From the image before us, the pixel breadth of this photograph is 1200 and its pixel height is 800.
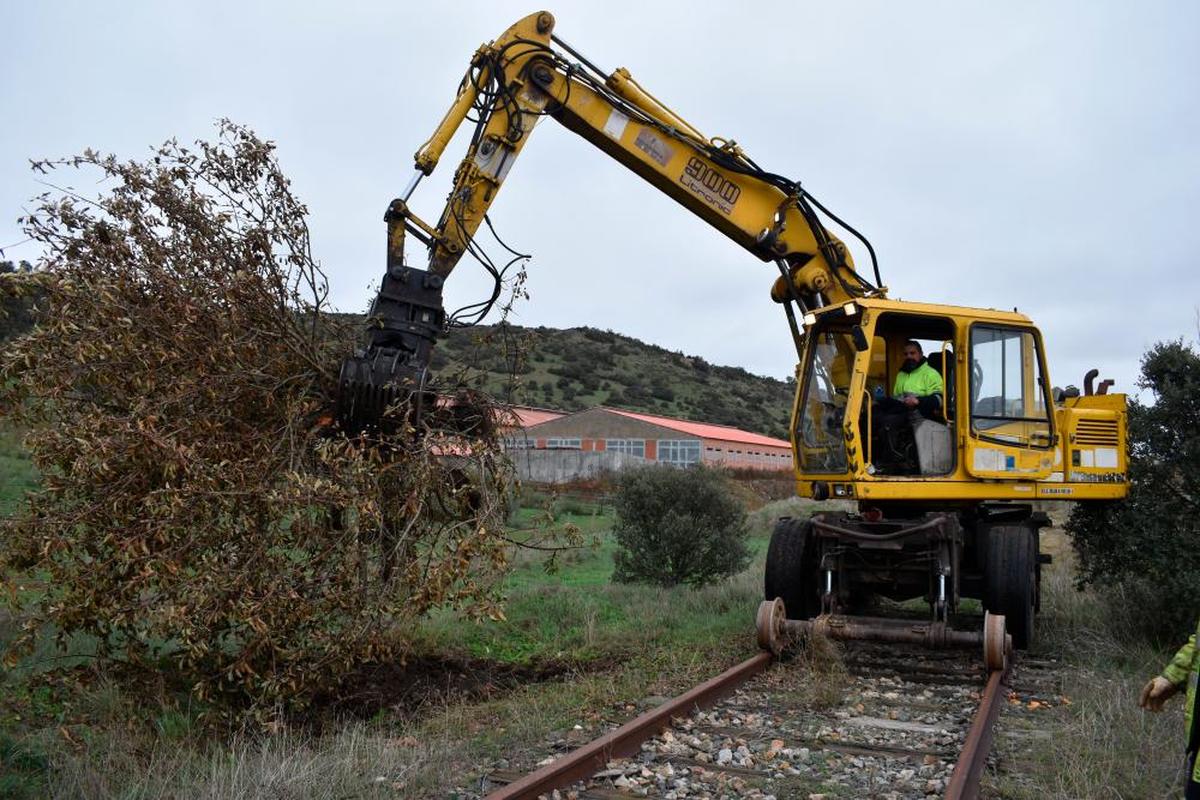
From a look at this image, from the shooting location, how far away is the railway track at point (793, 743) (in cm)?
527

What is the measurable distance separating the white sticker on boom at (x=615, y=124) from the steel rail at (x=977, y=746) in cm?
568

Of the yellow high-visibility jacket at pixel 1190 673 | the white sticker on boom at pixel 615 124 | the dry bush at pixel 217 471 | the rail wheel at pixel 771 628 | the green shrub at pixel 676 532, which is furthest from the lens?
the green shrub at pixel 676 532

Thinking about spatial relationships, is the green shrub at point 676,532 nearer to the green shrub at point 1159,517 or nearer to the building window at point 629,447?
the green shrub at point 1159,517

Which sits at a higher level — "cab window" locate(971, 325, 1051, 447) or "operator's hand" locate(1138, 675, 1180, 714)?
"cab window" locate(971, 325, 1051, 447)

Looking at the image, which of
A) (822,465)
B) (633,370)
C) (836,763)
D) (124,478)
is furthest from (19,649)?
(633,370)

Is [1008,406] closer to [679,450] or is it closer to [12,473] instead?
[12,473]

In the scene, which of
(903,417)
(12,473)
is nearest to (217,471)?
(903,417)

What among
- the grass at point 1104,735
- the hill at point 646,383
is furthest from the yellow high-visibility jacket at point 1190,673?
the hill at point 646,383

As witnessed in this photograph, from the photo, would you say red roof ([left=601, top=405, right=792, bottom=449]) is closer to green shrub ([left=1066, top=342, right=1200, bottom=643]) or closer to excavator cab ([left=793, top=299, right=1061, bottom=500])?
green shrub ([left=1066, top=342, right=1200, bottom=643])

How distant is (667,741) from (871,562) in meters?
3.95

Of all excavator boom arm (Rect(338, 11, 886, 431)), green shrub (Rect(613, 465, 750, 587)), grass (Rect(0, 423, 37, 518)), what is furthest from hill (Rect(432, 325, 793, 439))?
excavator boom arm (Rect(338, 11, 886, 431))

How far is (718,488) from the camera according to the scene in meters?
15.5

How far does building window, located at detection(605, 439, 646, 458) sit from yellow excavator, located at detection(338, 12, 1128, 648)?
3326 centimetres

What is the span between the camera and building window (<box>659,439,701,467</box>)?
4212 cm
